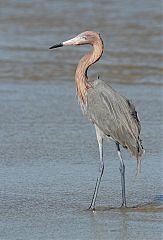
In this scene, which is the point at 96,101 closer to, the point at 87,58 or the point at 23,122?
the point at 87,58

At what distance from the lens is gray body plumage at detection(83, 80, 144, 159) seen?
23.4 ft

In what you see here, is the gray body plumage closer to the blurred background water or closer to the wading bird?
the wading bird

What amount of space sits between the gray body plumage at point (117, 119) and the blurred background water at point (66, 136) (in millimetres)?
498

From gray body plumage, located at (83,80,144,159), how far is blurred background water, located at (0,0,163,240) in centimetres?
50

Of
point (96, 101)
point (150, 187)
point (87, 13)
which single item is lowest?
point (87, 13)

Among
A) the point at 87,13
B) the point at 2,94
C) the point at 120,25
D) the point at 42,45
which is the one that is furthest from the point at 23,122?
the point at 87,13

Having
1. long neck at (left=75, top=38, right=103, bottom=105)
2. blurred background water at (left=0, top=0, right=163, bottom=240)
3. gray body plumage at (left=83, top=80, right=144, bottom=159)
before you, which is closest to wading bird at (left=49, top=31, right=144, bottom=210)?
gray body plumage at (left=83, top=80, right=144, bottom=159)

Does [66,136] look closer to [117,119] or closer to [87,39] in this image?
[87,39]

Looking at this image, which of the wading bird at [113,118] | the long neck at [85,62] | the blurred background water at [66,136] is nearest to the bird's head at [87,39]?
the long neck at [85,62]

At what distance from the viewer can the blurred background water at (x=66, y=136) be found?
659cm

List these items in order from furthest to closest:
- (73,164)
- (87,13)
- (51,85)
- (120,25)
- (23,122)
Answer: (87,13)
(120,25)
(51,85)
(23,122)
(73,164)

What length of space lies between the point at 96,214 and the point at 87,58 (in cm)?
142

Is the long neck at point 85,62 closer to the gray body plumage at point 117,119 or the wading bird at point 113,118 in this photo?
the wading bird at point 113,118

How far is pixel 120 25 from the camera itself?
17.7 m
